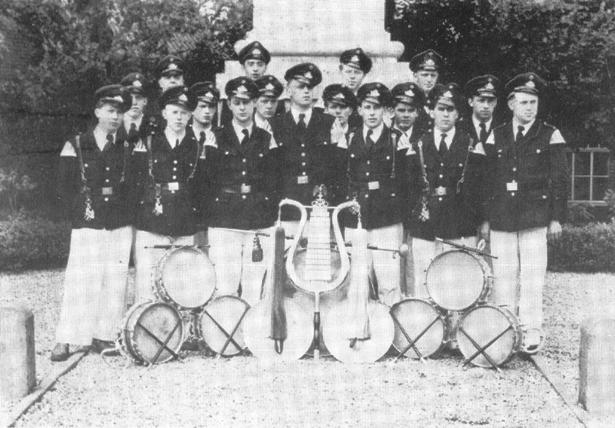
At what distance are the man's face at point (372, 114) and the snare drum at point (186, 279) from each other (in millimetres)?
1760

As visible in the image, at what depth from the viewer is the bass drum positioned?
277 inches

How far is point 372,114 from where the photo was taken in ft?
25.2

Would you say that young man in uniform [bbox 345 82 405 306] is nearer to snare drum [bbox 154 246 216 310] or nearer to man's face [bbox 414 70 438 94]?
man's face [bbox 414 70 438 94]

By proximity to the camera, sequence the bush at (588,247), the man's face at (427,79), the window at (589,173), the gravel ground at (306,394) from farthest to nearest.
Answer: the window at (589,173) < the bush at (588,247) < the man's face at (427,79) < the gravel ground at (306,394)

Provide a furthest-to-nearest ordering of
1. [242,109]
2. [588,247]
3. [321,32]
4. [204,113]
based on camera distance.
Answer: [588,247]
[321,32]
[204,113]
[242,109]

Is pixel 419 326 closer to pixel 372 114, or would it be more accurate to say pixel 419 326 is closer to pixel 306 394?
Answer: pixel 306 394

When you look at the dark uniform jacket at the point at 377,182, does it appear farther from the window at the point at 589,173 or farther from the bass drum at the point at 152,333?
the window at the point at 589,173

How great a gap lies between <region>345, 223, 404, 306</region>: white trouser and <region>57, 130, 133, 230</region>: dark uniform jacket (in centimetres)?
194

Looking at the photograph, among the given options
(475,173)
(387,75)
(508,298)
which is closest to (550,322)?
(508,298)

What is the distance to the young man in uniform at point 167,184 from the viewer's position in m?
7.58

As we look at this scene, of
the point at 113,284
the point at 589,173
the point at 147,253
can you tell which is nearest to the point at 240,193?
the point at 147,253

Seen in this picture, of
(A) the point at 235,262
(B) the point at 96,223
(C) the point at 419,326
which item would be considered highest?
(B) the point at 96,223

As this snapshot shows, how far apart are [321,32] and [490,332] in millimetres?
4575

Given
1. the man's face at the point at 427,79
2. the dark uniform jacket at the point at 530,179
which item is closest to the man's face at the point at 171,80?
the man's face at the point at 427,79
